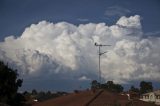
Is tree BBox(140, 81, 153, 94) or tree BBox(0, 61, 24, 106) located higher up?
tree BBox(140, 81, 153, 94)

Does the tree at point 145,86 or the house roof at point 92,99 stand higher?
the tree at point 145,86

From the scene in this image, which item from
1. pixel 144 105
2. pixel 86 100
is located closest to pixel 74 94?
pixel 86 100

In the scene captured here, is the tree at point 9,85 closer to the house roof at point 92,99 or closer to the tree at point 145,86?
the house roof at point 92,99

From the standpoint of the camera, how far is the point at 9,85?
58.0 m

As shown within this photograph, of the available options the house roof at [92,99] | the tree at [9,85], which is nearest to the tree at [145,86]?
the house roof at [92,99]

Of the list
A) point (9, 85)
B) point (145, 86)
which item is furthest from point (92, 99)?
point (145, 86)

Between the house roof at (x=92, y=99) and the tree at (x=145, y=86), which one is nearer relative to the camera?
the house roof at (x=92, y=99)

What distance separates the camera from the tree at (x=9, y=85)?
2250 inches

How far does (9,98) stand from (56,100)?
1458 cm

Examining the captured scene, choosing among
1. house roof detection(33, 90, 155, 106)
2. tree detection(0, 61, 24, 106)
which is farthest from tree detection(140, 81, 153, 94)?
tree detection(0, 61, 24, 106)

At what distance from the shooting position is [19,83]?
59.8 m

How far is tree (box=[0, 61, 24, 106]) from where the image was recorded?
57.2 meters

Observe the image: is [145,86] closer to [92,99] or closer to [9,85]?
[92,99]

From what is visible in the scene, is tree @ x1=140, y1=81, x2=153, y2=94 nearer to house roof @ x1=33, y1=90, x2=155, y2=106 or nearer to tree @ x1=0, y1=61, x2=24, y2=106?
house roof @ x1=33, y1=90, x2=155, y2=106
